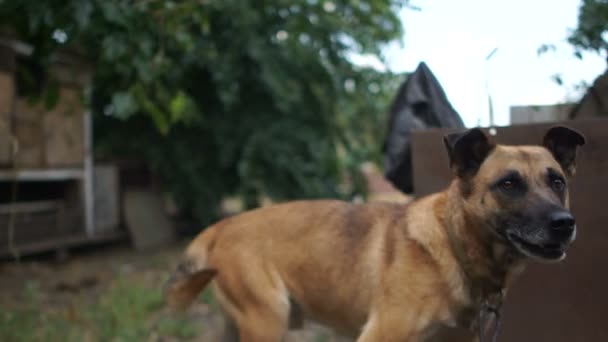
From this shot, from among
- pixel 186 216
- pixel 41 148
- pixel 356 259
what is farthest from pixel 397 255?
pixel 186 216

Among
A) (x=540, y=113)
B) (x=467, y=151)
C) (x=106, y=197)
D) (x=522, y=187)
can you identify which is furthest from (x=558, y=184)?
Answer: (x=106, y=197)

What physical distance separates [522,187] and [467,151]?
0.31 m

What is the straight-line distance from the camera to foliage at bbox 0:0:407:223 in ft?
30.1

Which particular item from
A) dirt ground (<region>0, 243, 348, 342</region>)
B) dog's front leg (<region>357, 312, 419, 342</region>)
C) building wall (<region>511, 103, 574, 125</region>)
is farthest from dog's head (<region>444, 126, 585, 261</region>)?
dirt ground (<region>0, 243, 348, 342</region>)

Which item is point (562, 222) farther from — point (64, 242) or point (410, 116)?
point (64, 242)

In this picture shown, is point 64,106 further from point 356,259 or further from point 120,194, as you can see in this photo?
point 356,259

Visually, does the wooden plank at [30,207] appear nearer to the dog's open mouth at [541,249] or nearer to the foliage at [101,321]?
the foliage at [101,321]

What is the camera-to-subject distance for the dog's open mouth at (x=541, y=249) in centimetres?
273

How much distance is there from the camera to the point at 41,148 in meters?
8.14

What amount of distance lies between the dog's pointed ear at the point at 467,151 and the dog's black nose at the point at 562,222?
47 centimetres

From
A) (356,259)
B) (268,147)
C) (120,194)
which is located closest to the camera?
(356,259)

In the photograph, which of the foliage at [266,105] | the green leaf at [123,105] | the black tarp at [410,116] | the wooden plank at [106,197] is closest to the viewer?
the black tarp at [410,116]

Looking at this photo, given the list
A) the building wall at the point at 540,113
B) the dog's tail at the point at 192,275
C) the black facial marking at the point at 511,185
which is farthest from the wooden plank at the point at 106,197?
the black facial marking at the point at 511,185

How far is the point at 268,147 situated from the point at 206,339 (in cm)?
436
